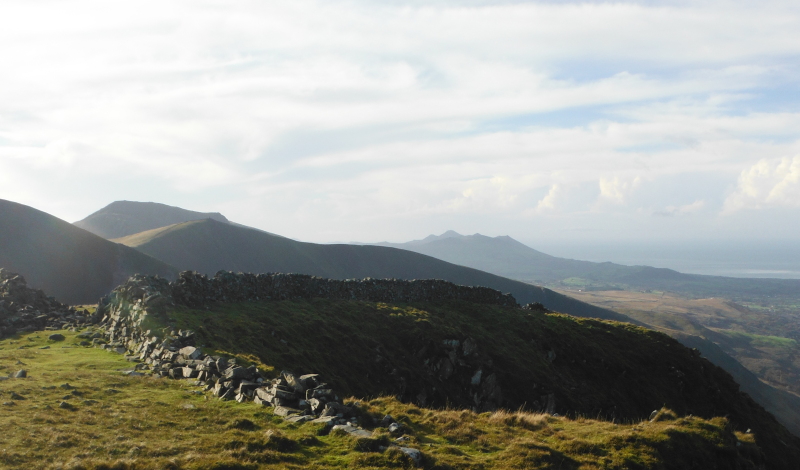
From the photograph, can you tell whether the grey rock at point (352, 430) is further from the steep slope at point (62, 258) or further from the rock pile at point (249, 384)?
the steep slope at point (62, 258)

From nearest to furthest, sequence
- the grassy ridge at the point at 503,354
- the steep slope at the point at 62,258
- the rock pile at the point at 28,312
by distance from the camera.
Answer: the rock pile at the point at 28,312, the grassy ridge at the point at 503,354, the steep slope at the point at 62,258

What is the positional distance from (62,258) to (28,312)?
110975 millimetres

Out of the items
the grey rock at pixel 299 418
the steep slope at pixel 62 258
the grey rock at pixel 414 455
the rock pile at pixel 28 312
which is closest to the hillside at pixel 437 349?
the grey rock at pixel 299 418

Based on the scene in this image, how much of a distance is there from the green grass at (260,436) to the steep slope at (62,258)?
351 feet

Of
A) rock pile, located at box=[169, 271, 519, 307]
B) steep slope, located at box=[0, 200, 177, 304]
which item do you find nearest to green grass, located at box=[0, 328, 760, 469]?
rock pile, located at box=[169, 271, 519, 307]

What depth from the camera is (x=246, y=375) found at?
1773cm

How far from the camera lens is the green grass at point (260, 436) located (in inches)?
450

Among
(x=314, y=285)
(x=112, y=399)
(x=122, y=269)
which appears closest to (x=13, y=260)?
(x=122, y=269)

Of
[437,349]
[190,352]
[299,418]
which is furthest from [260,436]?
[437,349]

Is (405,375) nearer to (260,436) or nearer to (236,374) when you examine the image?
(236,374)

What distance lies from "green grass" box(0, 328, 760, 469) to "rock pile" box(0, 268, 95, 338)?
10.3 m

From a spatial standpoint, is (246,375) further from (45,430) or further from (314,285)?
(314,285)

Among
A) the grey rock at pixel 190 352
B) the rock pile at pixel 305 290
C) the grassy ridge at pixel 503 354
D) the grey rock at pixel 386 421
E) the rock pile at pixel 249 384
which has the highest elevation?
the rock pile at pixel 305 290

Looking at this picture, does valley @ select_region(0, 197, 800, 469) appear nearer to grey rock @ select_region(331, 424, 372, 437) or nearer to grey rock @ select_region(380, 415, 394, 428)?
grey rock @ select_region(331, 424, 372, 437)
